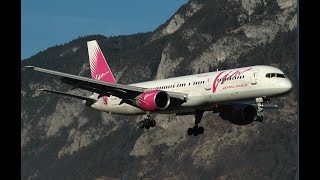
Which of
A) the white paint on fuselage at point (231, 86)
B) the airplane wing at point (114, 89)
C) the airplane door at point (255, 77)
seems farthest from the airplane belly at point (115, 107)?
the airplane door at point (255, 77)

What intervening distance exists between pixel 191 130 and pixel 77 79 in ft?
39.1

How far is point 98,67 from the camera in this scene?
310ft

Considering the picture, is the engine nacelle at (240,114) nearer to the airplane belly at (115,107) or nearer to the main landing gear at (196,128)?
the main landing gear at (196,128)

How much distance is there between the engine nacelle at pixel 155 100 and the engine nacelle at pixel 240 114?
6916mm

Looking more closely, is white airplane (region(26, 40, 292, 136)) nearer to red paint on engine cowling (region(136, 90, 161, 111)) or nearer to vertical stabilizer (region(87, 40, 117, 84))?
red paint on engine cowling (region(136, 90, 161, 111))

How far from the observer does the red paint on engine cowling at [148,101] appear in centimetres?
6735

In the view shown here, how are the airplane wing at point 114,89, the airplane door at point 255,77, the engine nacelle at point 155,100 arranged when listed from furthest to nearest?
the airplane wing at point 114,89, the engine nacelle at point 155,100, the airplane door at point 255,77

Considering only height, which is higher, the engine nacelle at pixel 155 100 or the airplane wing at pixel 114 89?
the airplane wing at pixel 114 89

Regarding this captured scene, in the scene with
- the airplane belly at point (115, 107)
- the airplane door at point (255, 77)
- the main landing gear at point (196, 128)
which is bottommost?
the main landing gear at point (196, 128)

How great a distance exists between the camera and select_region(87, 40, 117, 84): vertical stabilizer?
91.7 metres

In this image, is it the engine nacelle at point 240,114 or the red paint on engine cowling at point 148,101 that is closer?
the red paint on engine cowling at point 148,101

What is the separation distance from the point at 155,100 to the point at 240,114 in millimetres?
8674

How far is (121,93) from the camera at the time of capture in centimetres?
7238
